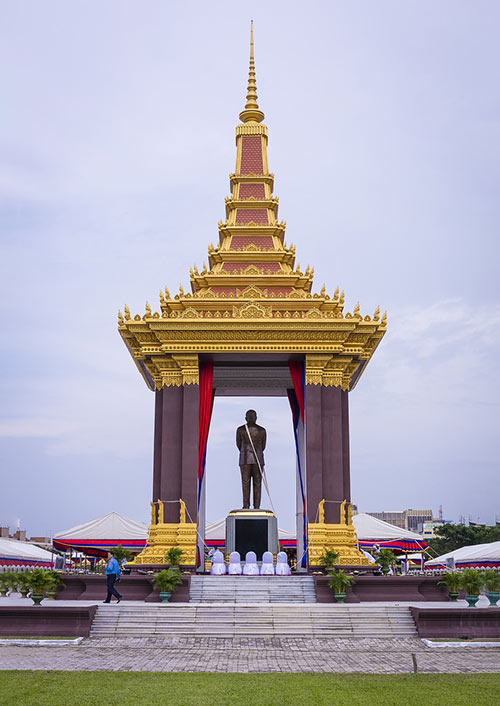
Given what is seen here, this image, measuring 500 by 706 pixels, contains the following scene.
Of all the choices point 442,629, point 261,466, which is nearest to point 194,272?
point 261,466

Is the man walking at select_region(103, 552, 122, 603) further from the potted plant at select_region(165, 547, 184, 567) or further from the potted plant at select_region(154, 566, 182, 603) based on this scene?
the potted plant at select_region(165, 547, 184, 567)

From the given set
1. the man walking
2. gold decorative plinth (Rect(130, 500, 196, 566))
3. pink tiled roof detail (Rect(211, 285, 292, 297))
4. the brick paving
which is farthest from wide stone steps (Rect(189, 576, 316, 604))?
pink tiled roof detail (Rect(211, 285, 292, 297))

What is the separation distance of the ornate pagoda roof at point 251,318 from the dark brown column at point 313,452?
0.63 m

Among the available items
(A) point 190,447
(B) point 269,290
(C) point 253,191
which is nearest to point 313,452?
(A) point 190,447

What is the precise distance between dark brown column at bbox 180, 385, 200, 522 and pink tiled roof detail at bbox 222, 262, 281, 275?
4.14m

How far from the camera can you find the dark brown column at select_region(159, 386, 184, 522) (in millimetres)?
20500

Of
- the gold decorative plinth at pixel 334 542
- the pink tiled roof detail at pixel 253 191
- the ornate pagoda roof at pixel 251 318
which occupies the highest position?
the pink tiled roof detail at pixel 253 191

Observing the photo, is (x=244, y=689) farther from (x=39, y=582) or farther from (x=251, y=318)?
(x=251, y=318)

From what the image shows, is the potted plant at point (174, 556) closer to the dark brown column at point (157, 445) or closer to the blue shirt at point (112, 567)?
the blue shirt at point (112, 567)

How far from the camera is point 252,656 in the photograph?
517 inches

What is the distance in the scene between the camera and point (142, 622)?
1585cm

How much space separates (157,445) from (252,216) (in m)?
7.87

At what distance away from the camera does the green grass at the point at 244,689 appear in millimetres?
9383

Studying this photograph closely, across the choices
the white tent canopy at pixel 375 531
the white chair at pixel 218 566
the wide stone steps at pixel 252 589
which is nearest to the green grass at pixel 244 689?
the wide stone steps at pixel 252 589
